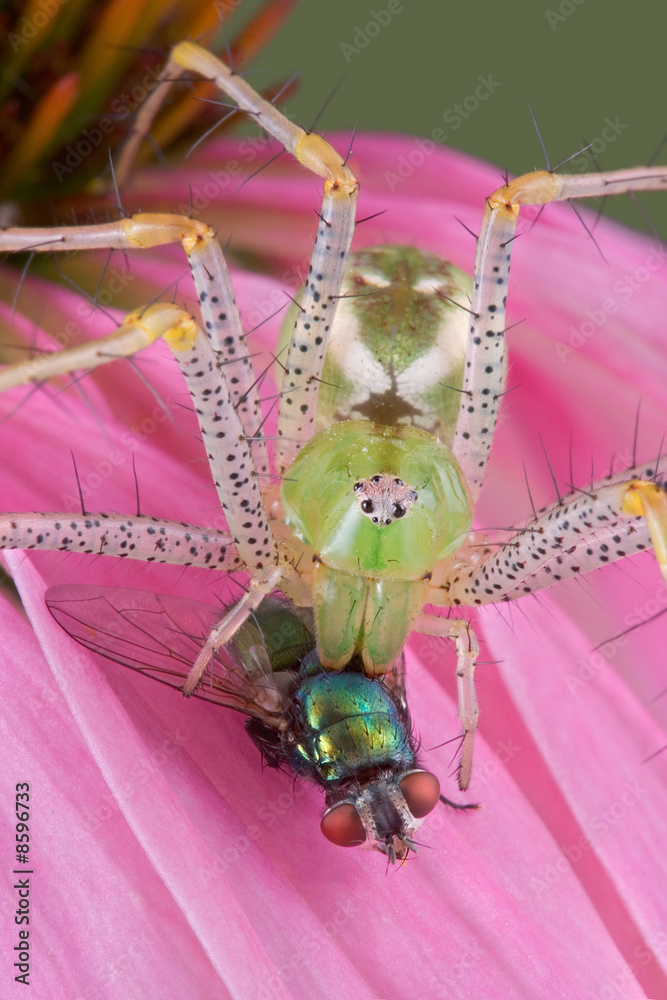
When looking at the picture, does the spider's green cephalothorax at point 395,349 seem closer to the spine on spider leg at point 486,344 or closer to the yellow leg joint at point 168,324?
the spine on spider leg at point 486,344

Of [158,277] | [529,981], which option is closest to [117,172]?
[158,277]

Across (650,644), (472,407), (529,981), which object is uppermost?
(472,407)

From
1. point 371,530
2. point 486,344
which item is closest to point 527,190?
point 486,344

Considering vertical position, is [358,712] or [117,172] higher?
[117,172]

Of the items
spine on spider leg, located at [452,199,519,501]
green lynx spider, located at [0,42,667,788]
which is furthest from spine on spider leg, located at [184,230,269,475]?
spine on spider leg, located at [452,199,519,501]

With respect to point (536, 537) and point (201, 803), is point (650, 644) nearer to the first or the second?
point (536, 537)

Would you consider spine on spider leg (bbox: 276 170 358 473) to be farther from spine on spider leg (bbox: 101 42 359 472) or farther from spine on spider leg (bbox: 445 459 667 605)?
spine on spider leg (bbox: 445 459 667 605)

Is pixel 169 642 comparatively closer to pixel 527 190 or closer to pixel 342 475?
pixel 342 475

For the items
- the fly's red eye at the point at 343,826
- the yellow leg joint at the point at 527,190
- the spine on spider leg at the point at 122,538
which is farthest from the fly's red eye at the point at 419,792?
the yellow leg joint at the point at 527,190
